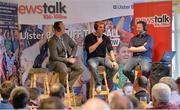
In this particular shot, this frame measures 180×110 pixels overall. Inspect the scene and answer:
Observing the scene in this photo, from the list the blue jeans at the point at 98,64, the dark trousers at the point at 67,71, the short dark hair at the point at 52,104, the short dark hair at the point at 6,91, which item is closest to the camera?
the short dark hair at the point at 52,104

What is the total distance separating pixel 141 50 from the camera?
23.3ft

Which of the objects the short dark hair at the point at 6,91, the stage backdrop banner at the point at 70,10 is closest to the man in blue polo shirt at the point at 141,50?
the stage backdrop banner at the point at 70,10

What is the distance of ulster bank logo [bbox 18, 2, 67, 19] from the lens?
848cm

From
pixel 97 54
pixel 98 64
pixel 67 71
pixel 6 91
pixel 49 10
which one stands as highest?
pixel 49 10

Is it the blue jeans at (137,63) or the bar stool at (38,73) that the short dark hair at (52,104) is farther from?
the bar stool at (38,73)

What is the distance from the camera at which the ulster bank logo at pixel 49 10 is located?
8.48 m

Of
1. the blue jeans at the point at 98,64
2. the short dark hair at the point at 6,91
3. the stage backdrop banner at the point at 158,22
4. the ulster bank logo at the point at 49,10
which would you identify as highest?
the ulster bank logo at the point at 49,10

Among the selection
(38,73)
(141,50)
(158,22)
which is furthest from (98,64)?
(158,22)

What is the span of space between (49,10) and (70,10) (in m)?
0.44


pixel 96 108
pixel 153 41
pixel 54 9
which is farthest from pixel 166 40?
pixel 96 108

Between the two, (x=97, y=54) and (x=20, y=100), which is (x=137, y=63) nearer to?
(x=97, y=54)

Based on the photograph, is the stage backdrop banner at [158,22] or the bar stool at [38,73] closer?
the bar stool at [38,73]

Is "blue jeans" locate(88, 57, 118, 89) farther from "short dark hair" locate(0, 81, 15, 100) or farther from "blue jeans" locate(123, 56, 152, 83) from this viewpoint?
"short dark hair" locate(0, 81, 15, 100)

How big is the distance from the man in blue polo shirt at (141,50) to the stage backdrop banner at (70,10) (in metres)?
1.63
